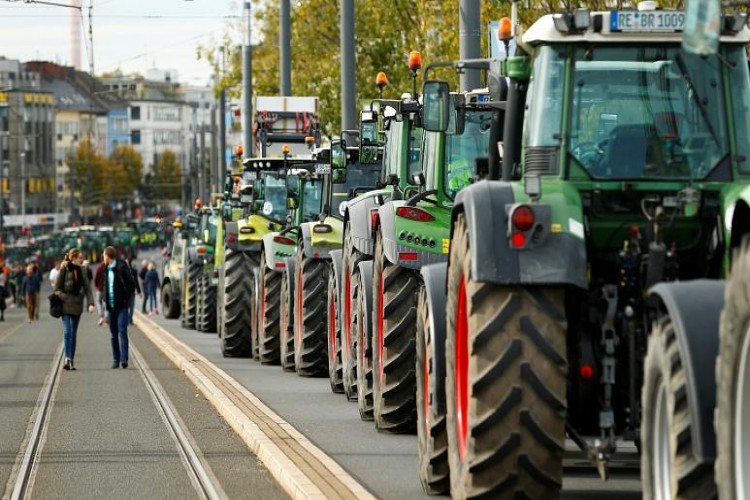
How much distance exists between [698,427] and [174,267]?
1852 inches

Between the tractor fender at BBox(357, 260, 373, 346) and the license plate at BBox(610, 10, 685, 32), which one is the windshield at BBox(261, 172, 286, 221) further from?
the license plate at BBox(610, 10, 685, 32)

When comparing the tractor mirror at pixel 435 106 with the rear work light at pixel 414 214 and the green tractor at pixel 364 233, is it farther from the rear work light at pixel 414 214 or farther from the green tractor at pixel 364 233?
the green tractor at pixel 364 233

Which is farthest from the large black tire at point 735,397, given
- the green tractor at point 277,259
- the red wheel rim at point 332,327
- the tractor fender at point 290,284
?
the green tractor at point 277,259

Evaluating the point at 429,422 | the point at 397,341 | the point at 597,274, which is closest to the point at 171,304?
the point at 397,341

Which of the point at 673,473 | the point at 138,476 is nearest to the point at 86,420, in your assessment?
the point at 138,476

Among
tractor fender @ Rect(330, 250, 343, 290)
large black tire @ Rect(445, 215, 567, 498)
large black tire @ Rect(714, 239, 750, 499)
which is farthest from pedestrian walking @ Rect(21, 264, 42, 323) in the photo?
large black tire @ Rect(714, 239, 750, 499)

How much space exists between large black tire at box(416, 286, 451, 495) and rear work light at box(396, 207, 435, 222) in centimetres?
277

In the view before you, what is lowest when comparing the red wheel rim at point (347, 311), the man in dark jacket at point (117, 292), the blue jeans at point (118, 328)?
the blue jeans at point (118, 328)

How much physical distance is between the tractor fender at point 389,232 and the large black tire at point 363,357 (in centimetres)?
145

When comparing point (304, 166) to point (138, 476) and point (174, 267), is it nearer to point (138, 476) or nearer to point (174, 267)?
point (138, 476)

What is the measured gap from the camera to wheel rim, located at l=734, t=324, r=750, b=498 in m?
7.22

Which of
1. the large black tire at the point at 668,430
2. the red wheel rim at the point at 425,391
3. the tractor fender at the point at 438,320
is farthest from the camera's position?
the red wheel rim at the point at 425,391

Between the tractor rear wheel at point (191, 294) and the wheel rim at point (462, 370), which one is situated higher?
the wheel rim at point (462, 370)

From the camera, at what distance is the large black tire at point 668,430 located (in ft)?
25.5
